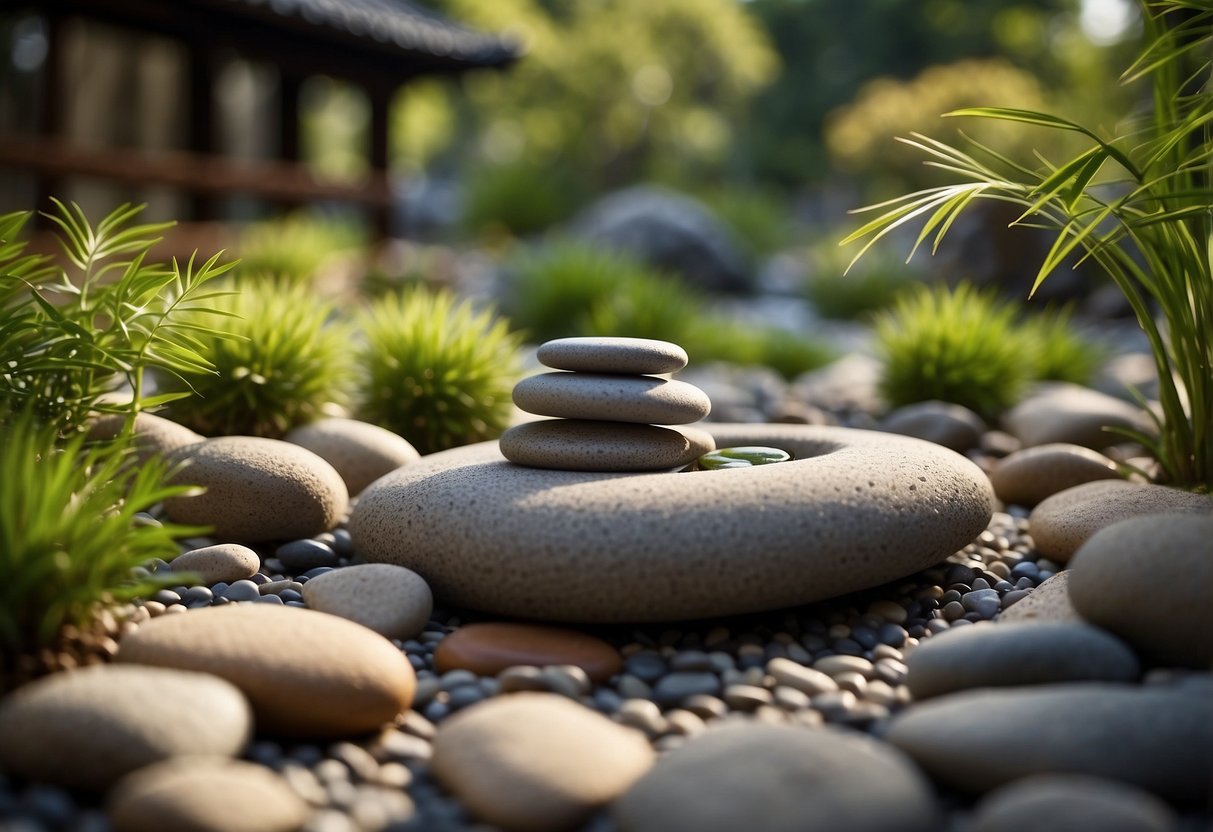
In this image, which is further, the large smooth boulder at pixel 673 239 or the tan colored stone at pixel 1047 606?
the large smooth boulder at pixel 673 239

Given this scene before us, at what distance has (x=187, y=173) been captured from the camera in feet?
28.2

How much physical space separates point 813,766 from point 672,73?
2044 centimetres

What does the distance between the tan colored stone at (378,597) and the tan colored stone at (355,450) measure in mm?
1192

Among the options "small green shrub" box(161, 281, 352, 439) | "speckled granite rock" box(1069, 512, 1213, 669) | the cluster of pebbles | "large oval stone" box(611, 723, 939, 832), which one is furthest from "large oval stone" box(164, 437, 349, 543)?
"speckled granite rock" box(1069, 512, 1213, 669)

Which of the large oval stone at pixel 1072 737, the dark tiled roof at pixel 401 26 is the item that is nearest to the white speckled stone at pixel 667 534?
the large oval stone at pixel 1072 737

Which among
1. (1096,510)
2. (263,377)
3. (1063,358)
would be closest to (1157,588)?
(1096,510)

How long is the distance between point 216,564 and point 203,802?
4.75ft

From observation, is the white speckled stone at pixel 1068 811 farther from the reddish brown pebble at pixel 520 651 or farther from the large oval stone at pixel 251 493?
the large oval stone at pixel 251 493

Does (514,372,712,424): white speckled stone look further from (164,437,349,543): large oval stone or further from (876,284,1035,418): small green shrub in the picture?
(876,284,1035,418): small green shrub

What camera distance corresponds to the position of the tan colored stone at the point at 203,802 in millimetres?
1747

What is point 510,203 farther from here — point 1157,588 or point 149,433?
point 1157,588

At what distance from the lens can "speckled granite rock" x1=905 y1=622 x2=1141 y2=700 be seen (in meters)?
2.30

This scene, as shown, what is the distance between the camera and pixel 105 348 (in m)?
3.14

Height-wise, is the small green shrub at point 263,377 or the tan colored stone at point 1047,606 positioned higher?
the small green shrub at point 263,377
